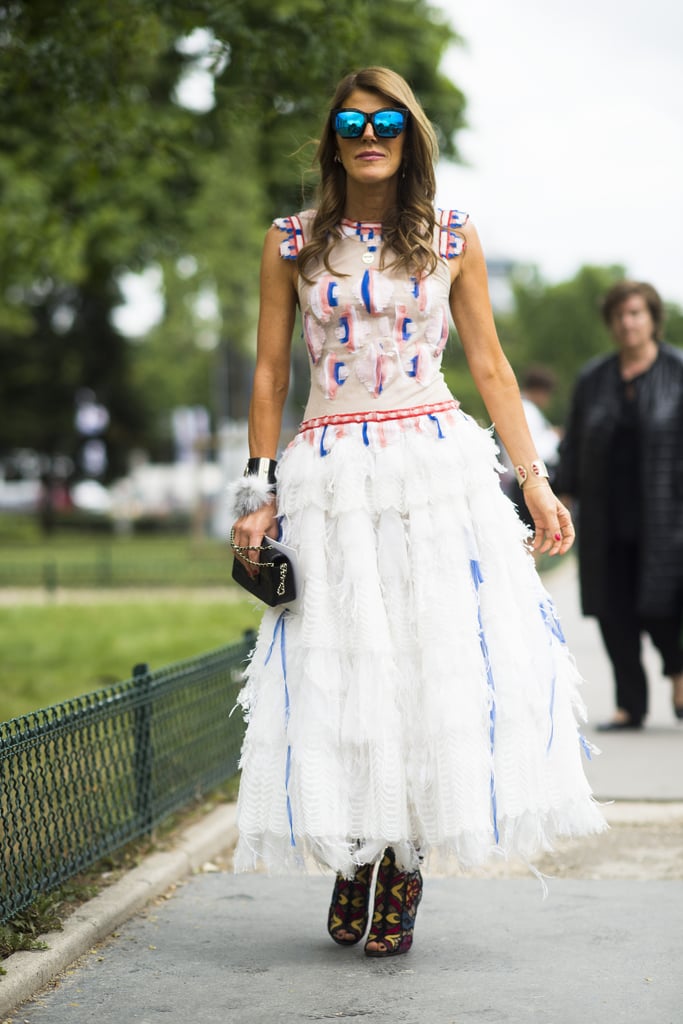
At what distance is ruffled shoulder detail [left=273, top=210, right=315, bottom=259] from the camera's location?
4.10 meters

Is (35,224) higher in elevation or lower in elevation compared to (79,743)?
higher

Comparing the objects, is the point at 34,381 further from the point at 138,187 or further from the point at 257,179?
the point at 138,187

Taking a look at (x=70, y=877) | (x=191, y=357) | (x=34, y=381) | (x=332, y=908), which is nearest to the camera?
(x=332, y=908)

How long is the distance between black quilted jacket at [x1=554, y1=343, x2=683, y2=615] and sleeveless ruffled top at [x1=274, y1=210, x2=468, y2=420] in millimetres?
3657

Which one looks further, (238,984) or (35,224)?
(35,224)

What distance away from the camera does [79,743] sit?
4.93 metres

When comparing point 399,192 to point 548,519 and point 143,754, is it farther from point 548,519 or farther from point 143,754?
point 143,754

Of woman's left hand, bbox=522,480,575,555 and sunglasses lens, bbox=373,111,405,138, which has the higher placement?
sunglasses lens, bbox=373,111,405,138

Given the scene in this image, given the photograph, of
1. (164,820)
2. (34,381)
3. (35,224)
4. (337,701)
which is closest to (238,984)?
(337,701)

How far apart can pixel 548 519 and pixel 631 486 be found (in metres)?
3.66

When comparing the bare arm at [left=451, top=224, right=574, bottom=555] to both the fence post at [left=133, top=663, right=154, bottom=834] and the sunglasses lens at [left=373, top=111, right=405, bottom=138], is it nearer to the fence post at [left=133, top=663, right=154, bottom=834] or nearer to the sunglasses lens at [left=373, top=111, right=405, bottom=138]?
the sunglasses lens at [left=373, top=111, right=405, bottom=138]

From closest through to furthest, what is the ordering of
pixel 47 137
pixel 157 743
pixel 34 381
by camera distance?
pixel 157 743
pixel 47 137
pixel 34 381

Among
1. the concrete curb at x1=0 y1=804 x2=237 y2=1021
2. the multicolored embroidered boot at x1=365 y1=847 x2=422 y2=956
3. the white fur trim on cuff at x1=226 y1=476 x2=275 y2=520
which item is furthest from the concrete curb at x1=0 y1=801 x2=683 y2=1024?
the white fur trim on cuff at x1=226 y1=476 x2=275 y2=520

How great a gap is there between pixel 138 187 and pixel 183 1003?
43.6 feet
